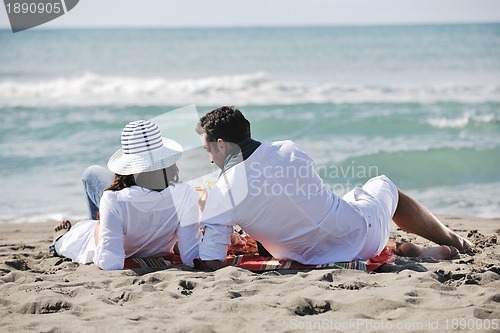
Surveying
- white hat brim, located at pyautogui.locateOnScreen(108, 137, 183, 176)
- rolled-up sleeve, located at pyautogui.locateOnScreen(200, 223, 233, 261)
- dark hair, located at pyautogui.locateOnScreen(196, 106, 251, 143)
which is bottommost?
rolled-up sleeve, located at pyautogui.locateOnScreen(200, 223, 233, 261)

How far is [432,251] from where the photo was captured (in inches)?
196

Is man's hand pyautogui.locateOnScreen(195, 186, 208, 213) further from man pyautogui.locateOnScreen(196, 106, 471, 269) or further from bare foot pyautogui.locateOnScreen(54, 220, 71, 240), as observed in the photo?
bare foot pyautogui.locateOnScreen(54, 220, 71, 240)

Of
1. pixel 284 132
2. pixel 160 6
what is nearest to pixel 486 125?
pixel 284 132

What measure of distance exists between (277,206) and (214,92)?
1534 cm

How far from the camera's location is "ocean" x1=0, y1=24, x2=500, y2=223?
902 cm

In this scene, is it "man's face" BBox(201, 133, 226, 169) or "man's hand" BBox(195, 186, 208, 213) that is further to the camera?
"man's hand" BBox(195, 186, 208, 213)

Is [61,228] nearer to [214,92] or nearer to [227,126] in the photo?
[227,126]

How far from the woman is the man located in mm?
268

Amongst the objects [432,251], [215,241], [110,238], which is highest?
[110,238]

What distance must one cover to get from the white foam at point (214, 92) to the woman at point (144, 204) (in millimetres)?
11795

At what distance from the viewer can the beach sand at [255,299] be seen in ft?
11.2

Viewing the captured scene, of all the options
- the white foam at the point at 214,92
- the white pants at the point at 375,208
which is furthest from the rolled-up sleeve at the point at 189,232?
the white foam at the point at 214,92

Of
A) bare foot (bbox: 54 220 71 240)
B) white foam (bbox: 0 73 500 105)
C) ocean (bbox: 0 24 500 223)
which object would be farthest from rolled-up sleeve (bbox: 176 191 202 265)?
white foam (bbox: 0 73 500 105)

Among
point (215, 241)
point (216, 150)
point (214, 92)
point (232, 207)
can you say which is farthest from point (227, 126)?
point (214, 92)
